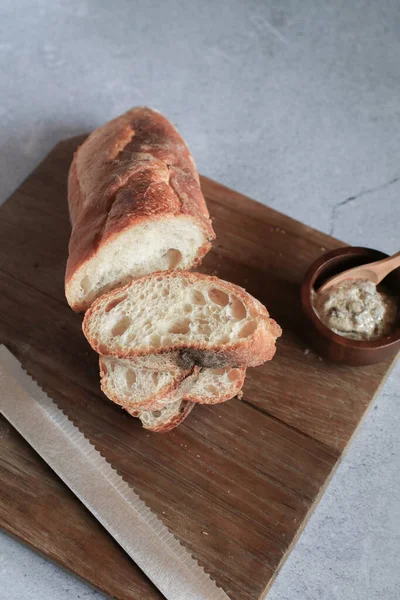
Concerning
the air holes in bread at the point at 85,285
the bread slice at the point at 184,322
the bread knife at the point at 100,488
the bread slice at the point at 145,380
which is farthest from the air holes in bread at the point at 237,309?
the bread knife at the point at 100,488

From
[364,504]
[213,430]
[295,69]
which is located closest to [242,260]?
[213,430]

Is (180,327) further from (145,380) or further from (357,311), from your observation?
(357,311)

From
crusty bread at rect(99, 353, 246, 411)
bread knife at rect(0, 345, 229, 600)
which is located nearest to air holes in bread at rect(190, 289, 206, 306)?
crusty bread at rect(99, 353, 246, 411)

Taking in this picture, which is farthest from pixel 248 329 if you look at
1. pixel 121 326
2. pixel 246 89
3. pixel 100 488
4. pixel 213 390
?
pixel 246 89

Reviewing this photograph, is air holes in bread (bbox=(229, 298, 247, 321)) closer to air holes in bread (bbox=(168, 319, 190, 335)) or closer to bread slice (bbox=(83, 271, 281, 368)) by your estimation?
A: bread slice (bbox=(83, 271, 281, 368))

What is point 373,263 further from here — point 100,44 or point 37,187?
point 100,44
